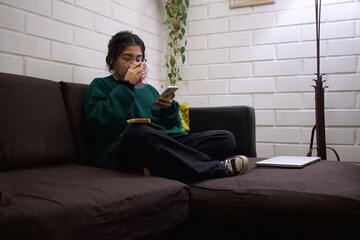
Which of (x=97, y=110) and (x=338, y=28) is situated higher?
(x=338, y=28)

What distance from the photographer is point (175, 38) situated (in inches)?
113

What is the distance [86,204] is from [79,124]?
79 centimetres

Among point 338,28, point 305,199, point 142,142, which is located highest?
point 338,28

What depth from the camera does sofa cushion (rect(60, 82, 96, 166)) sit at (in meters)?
1.63

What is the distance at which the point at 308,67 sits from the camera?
2523 millimetres

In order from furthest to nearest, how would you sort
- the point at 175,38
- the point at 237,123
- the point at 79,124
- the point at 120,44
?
the point at 175,38, the point at 237,123, the point at 120,44, the point at 79,124

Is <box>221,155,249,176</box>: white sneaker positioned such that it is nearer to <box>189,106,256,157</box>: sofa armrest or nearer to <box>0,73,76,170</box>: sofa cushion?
<box>189,106,256,157</box>: sofa armrest

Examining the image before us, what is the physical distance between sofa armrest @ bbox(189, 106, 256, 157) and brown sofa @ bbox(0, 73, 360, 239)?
1.27 ft

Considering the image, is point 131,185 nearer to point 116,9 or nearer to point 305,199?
point 305,199

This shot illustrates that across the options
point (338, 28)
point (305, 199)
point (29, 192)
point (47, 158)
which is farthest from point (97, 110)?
point (338, 28)

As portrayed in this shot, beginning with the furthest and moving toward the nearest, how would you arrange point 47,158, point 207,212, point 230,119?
point 230,119 < point 47,158 < point 207,212

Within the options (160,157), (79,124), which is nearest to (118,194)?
(160,157)

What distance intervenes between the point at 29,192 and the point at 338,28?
88.4 inches

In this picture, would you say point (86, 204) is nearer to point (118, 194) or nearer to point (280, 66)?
Answer: point (118, 194)
